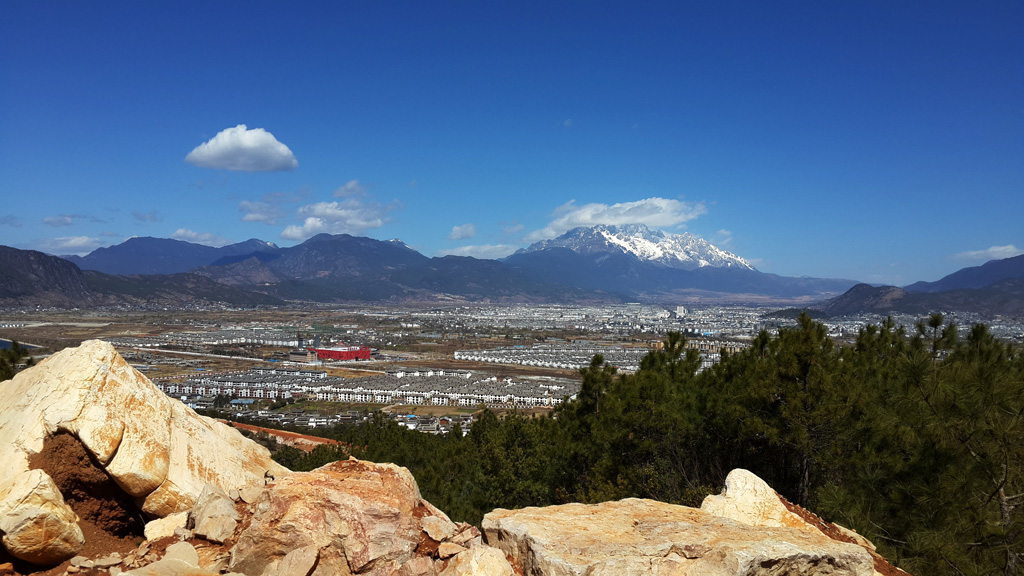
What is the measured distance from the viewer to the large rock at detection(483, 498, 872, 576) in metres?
6.34

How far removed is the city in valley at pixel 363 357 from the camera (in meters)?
56.0

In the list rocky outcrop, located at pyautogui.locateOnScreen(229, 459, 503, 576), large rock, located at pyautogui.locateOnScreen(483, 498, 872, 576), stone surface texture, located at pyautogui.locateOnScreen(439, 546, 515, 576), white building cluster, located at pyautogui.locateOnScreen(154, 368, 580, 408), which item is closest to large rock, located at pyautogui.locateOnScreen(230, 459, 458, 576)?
rocky outcrop, located at pyautogui.locateOnScreen(229, 459, 503, 576)

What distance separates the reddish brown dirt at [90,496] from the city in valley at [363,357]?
11.2m

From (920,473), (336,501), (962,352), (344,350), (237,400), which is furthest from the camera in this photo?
(344,350)

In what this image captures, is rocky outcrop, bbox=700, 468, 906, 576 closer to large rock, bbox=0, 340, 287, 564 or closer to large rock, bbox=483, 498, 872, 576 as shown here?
large rock, bbox=483, 498, 872, 576

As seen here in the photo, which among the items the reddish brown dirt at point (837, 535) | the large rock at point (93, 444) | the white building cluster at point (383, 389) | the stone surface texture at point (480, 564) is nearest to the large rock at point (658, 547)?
the stone surface texture at point (480, 564)

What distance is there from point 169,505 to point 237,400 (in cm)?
5639

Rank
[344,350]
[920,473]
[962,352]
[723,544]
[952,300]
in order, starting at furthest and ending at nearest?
[952,300] < [344,350] < [962,352] < [920,473] < [723,544]

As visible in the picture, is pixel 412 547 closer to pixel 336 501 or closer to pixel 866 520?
pixel 336 501

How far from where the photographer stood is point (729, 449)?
1430 cm

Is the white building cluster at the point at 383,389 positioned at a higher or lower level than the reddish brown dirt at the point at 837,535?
lower

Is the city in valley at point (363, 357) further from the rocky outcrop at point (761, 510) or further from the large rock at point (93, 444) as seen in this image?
the large rock at point (93, 444)

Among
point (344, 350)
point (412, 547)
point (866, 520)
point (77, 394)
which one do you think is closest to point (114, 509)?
point (77, 394)

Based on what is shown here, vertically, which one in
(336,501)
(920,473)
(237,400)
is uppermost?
(336,501)
